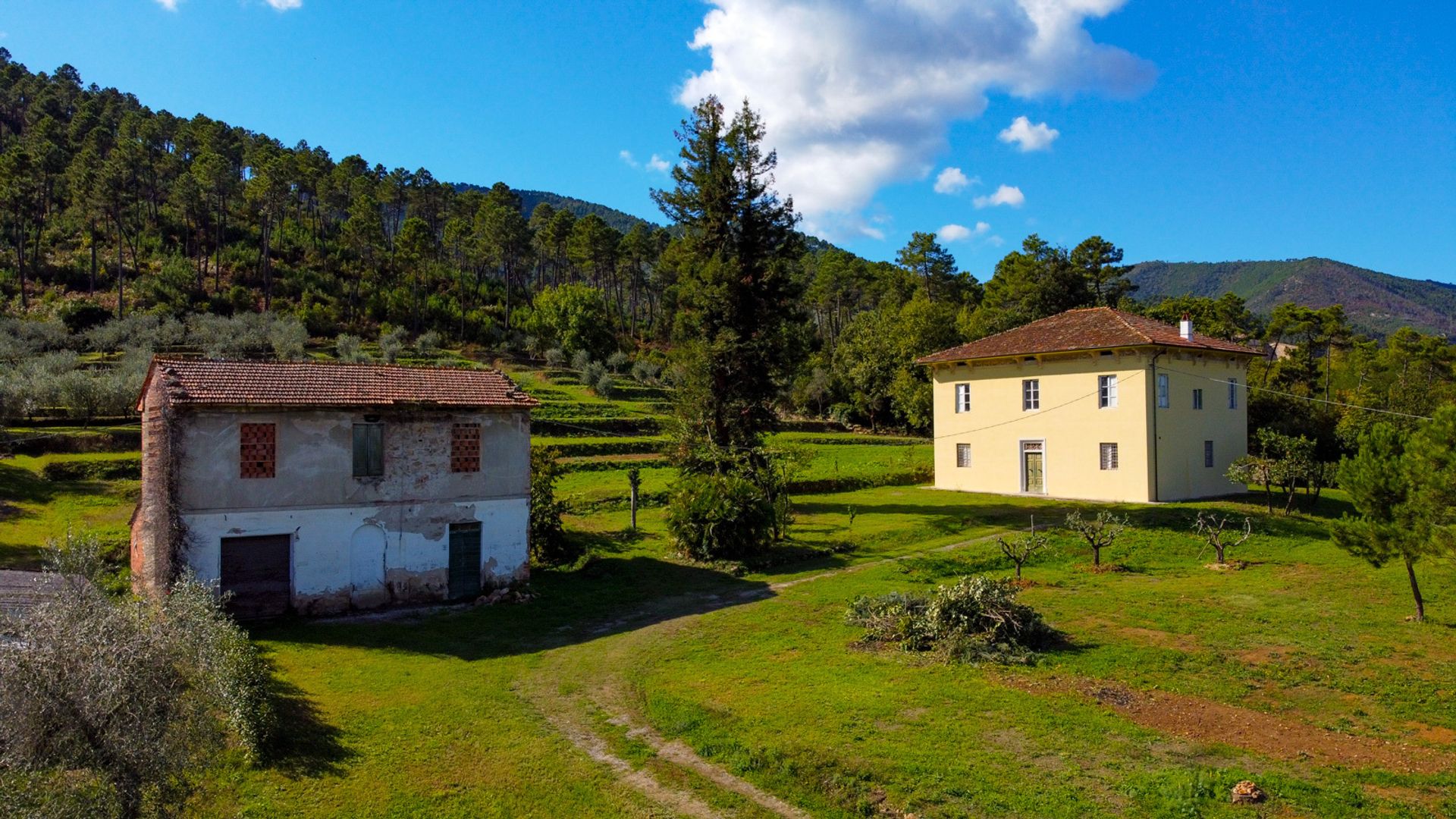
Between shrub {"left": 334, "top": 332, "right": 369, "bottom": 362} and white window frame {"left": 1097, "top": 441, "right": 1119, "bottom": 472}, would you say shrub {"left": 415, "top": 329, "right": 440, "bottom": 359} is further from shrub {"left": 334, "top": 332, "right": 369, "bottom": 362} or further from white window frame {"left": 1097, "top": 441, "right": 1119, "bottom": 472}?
white window frame {"left": 1097, "top": 441, "right": 1119, "bottom": 472}


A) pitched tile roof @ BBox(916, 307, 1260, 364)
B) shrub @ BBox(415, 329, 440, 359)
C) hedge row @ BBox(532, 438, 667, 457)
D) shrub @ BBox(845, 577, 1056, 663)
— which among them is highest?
shrub @ BBox(415, 329, 440, 359)

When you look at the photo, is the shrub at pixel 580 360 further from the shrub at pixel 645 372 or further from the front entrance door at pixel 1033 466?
the front entrance door at pixel 1033 466

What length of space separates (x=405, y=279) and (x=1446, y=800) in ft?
301

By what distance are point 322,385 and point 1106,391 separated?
27510mm

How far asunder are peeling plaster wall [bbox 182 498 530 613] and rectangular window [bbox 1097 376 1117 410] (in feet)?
74.4

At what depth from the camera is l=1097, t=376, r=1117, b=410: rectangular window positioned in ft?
105

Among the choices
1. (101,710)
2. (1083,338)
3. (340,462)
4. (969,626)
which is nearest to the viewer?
(101,710)

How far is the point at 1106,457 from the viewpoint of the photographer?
32.3 m

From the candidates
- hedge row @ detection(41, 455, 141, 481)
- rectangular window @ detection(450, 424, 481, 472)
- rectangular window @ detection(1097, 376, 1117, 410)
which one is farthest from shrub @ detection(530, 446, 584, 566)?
hedge row @ detection(41, 455, 141, 481)

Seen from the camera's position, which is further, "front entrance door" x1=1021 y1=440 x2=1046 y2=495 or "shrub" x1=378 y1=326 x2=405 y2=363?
"shrub" x1=378 y1=326 x2=405 y2=363

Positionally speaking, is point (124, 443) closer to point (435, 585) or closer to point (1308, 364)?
point (435, 585)

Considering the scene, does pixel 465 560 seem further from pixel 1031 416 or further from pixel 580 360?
pixel 580 360

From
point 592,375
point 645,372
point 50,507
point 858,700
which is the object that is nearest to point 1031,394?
point 858,700

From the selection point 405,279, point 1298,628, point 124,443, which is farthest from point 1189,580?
point 405,279
